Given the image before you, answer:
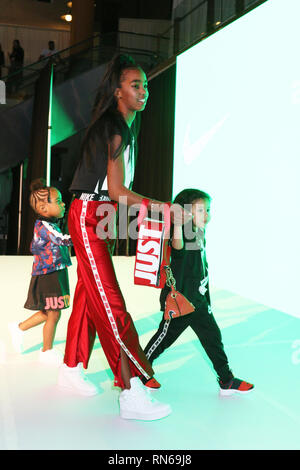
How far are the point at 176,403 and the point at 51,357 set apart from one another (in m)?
0.83

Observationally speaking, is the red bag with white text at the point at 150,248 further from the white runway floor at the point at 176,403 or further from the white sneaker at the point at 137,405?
the white runway floor at the point at 176,403

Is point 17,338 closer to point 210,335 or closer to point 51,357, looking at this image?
point 51,357

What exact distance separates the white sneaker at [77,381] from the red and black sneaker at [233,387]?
561mm

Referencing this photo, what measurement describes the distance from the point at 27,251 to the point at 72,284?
329 cm

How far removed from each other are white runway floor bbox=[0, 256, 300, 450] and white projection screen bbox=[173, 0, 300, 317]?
0.92 metres

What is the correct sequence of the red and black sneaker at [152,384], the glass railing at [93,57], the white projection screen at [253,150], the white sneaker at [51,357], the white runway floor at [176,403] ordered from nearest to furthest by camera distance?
the white runway floor at [176,403]
the red and black sneaker at [152,384]
the white sneaker at [51,357]
the white projection screen at [253,150]
the glass railing at [93,57]

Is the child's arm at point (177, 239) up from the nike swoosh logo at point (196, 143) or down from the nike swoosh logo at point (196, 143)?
down

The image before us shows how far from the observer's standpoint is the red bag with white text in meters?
1.84

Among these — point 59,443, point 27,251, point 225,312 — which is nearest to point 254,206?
point 225,312

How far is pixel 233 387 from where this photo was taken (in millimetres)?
2201

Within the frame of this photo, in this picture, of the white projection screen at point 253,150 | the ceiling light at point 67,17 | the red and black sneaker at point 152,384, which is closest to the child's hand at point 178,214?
the red and black sneaker at point 152,384

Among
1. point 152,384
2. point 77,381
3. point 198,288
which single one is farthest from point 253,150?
point 77,381

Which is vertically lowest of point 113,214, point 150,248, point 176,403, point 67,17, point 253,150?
point 176,403

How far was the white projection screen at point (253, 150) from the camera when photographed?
399 cm
